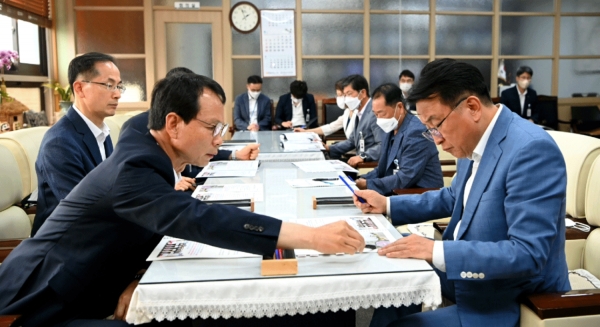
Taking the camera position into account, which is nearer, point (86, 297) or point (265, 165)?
point (86, 297)

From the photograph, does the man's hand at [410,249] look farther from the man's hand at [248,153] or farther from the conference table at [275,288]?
the man's hand at [248,153]

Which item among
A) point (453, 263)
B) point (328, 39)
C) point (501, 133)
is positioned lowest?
point (453, 263)

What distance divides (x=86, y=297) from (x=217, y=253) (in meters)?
0.40

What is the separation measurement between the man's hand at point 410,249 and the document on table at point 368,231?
6cm

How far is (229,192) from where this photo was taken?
230 cm

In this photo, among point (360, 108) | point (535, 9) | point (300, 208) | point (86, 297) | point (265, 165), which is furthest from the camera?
point (535, 9)

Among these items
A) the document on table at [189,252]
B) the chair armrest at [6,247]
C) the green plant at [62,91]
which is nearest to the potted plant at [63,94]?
the green plant at [62,91]

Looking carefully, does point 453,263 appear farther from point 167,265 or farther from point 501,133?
point 167,265

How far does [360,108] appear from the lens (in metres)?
4.71

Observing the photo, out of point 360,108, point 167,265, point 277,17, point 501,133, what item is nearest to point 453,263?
point 501,133

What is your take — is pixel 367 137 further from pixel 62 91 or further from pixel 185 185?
pixel 62 91

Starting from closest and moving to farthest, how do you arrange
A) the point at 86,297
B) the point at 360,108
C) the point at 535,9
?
the point at 86,297
the point at 360,108
the point at 535,9

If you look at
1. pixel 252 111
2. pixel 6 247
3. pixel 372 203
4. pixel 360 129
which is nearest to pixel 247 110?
pixel 252 111

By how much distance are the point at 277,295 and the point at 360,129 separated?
3.24 meters
